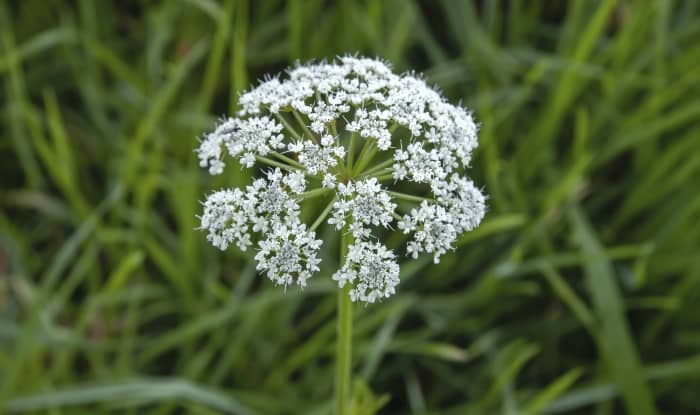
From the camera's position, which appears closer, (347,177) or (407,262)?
(347,177)

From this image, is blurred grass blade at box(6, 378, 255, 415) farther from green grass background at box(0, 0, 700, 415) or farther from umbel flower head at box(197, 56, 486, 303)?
umbel flower head at box(197, 56, 486, 303)

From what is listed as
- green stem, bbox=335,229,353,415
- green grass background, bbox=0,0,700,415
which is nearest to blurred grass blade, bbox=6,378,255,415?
green grass background, bbox=0,0,700,415

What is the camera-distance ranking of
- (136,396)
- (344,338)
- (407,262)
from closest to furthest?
(344,338)
(136,396)
(407,262)

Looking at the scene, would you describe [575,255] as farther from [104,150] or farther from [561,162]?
[104,150]

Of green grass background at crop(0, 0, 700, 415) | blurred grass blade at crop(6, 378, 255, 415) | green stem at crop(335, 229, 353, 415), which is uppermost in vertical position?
green grass background at crop(0, 0, 700, 415)

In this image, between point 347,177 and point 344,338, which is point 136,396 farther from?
point 347,177

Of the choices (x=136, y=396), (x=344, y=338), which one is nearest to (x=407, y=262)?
(x=136, y=396)

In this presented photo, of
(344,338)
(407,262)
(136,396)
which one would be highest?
(407,262)
